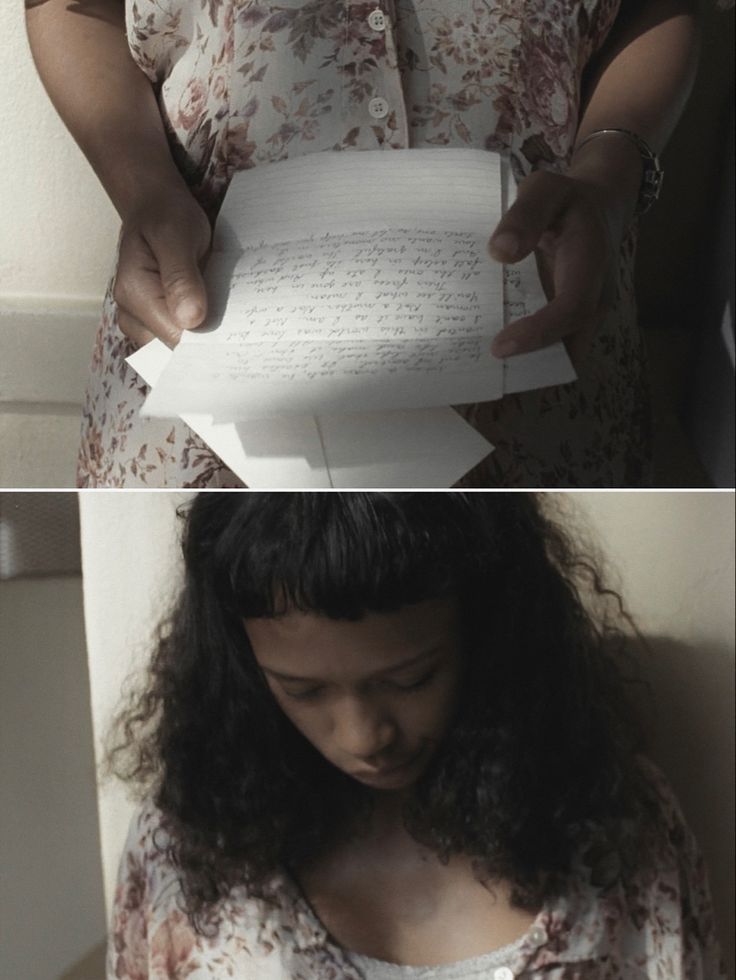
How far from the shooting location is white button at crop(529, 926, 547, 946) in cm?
37

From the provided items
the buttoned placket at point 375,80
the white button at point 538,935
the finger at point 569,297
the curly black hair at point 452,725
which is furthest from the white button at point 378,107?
the white button at point 538,935

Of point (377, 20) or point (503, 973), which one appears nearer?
point (503, 973)

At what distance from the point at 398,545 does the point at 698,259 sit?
54cm

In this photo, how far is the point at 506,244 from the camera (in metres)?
0.46

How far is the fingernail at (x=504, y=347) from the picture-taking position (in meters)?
0.42

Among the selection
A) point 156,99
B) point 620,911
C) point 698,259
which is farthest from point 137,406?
point 698,259

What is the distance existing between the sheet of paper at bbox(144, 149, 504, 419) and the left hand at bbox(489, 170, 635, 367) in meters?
0.01

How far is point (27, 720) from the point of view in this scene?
371 mm

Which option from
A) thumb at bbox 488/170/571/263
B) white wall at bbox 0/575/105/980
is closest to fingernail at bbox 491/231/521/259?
thumb at bbox 488/170/571/263

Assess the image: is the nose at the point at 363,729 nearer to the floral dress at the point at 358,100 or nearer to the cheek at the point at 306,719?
the cheek at the point at 306,719

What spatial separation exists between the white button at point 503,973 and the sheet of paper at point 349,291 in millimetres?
196

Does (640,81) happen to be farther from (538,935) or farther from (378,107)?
(538,935)

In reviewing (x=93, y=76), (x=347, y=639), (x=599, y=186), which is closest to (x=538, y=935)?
(x=347, y=639)

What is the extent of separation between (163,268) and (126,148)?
0.10 meters
